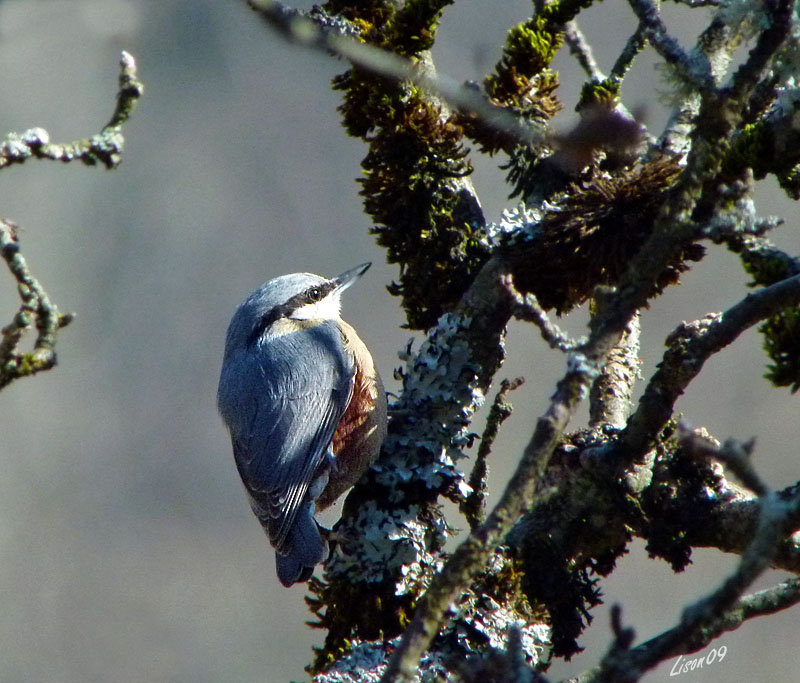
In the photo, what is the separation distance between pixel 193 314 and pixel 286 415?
6.69 ft

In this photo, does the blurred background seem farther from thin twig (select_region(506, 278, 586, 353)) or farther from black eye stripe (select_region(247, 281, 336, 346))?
thin twig (select_region(506, 278, 586, 353))

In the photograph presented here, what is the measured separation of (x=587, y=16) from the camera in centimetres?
528

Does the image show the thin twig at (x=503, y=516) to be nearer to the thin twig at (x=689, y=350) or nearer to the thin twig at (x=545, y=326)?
the thin twig at (x=545, y=326)

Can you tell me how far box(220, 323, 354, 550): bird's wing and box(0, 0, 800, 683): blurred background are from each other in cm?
73

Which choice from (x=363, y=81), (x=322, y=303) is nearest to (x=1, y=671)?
(x=322, y=303)

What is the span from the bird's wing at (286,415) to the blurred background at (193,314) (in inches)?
28.7

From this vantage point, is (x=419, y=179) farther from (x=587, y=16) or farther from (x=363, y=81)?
(x=587, y=16)

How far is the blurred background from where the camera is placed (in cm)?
428

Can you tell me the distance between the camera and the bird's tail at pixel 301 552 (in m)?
2.82

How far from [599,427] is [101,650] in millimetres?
2712

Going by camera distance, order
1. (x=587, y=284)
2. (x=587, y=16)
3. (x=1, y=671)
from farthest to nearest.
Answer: (x=587, y=16), (x=1, y=671), (x=587, y=284)
